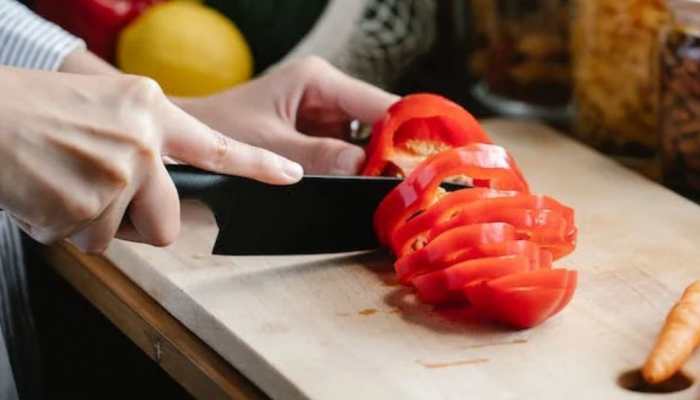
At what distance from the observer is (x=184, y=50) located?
1.49 metres

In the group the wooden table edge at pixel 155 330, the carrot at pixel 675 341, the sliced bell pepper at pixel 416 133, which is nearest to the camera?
the carrot at pixel 675 341

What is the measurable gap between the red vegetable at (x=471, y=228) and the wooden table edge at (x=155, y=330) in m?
0.17

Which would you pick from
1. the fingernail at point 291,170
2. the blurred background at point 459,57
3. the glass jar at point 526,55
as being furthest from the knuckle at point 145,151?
the glass jar at point 526,55

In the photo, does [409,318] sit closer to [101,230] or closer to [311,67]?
[101,230]

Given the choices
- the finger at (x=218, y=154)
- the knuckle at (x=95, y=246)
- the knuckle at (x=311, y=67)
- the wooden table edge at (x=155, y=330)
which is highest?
the finger at (x=218, y=154)

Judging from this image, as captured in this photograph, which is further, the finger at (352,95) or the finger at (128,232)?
the finger at (352,95)

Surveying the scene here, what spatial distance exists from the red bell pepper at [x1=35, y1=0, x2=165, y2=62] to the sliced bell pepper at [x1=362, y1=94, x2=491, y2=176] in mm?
522

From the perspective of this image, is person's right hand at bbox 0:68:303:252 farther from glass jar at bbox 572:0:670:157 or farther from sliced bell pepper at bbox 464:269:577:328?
glass jar at bbox 572:0:670:157

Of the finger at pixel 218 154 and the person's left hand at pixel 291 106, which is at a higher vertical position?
the finger at pixel 218 154

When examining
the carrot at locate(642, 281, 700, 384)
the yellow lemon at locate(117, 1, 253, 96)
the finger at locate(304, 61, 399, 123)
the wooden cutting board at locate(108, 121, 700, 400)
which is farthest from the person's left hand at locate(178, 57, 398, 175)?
the carrot at locate(642, 281, 700, 384)

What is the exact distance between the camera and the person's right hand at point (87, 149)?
877 millimetres

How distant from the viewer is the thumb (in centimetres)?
117

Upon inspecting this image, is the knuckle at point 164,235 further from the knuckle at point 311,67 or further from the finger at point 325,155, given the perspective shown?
the knuckle at point 311,67

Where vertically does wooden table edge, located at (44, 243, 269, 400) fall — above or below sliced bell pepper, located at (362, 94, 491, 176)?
below
